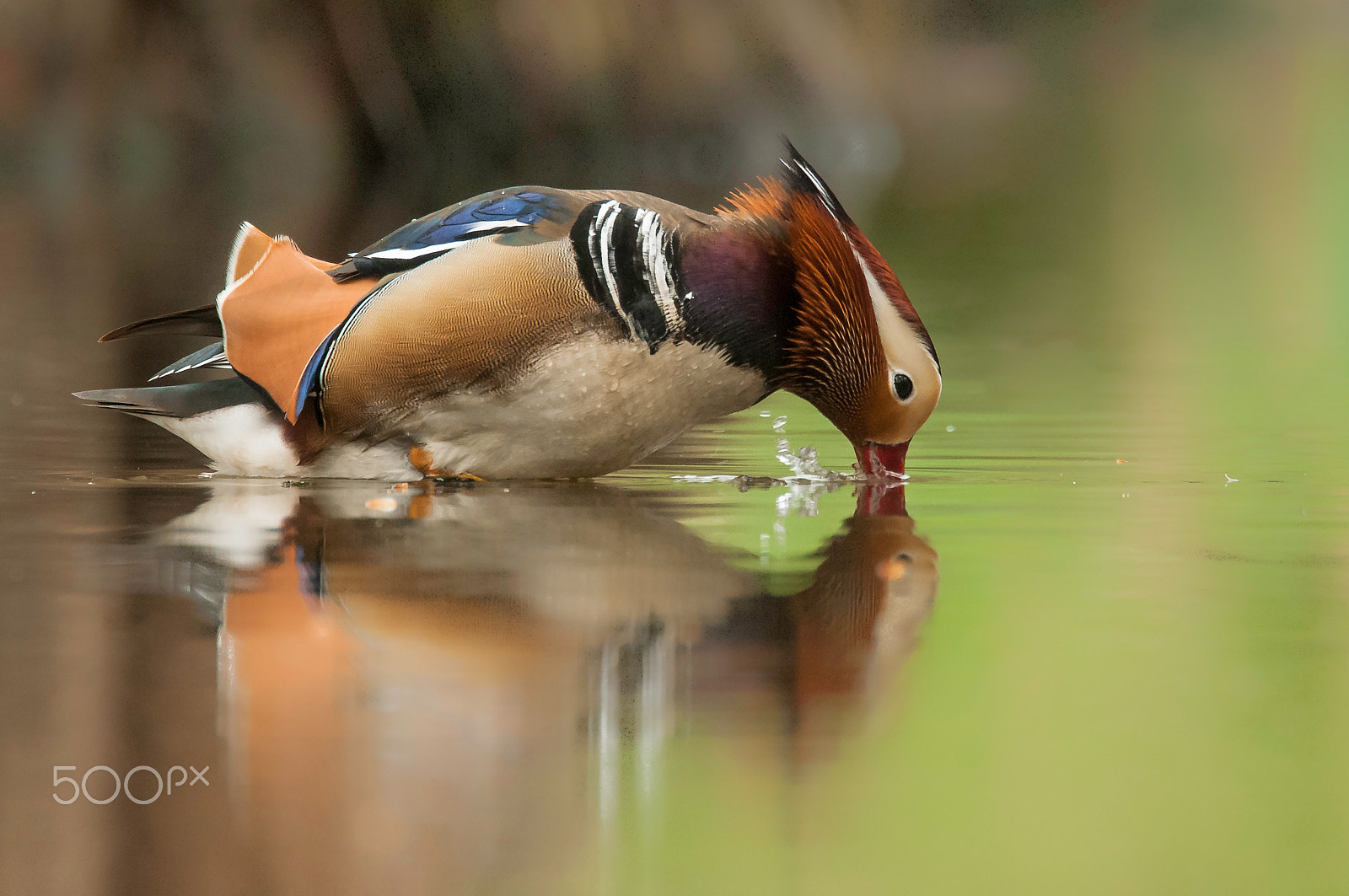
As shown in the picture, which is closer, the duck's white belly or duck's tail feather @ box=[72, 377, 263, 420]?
the duck's white belly

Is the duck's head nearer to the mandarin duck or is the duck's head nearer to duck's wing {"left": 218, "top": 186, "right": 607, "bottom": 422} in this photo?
the mandarin duck

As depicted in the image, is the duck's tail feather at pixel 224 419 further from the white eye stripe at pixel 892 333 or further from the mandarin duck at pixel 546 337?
the white eye stripe at pixel 892 333

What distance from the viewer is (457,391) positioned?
187 inches

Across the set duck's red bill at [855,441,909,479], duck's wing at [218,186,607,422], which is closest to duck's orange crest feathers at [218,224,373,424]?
duck's wing at [218,186,607,422]

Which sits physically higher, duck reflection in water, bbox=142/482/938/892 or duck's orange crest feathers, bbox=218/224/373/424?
duck's orange crest feathers, bbox=218/224/373/424

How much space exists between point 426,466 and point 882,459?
4.53 ft

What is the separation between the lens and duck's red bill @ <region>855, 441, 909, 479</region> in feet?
16.9

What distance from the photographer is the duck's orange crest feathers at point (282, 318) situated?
4820mm

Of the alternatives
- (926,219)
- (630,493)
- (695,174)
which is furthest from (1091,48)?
(630,493)

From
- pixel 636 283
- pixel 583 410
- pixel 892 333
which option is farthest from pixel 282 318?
pixel 892 333

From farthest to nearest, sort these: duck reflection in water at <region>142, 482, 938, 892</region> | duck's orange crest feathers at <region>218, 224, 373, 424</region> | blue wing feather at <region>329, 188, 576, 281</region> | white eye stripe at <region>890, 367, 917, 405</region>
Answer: white eye stripe at <region>890, 367, 917, 405</region> < duck's orange crest feathers at <region>218, 224, 373, 424</region> < blue wing feather at <region>329, 188, 576, 281</region> < duck reflection in water at <region>142, 482, 938, 892</region>

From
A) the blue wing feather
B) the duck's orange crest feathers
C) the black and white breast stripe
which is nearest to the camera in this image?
the black and white breast stripe

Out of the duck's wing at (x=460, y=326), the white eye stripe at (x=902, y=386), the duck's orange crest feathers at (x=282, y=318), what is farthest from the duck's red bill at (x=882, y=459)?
the duck's orange crest feathers at (x=282, y=318)

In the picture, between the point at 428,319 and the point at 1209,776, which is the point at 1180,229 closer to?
the point at 428,319
